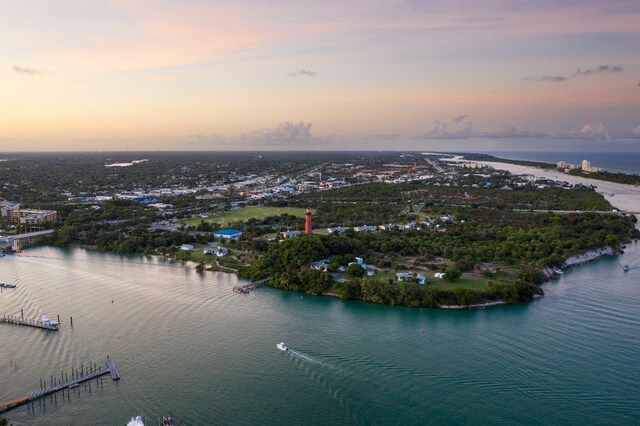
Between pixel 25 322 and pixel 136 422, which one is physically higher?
pixel 25 322

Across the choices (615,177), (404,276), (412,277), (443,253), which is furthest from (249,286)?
(615,177)

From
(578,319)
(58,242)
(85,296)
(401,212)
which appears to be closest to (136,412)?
(85,296)

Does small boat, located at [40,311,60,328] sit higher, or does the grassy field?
the grassy field

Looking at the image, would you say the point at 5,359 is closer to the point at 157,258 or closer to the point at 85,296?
the point at 85,296

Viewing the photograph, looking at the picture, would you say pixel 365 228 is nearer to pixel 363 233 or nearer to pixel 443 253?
pixel 363 233

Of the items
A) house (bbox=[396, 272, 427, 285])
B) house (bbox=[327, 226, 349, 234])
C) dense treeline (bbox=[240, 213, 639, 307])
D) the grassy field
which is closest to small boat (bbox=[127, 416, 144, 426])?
dense treeline (bbox=[240, 213, 639, 307])

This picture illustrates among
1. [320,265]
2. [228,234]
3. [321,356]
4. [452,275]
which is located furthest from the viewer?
[228,234]

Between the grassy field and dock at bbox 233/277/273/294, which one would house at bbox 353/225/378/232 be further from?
dock at bbox 233/277/273/294
